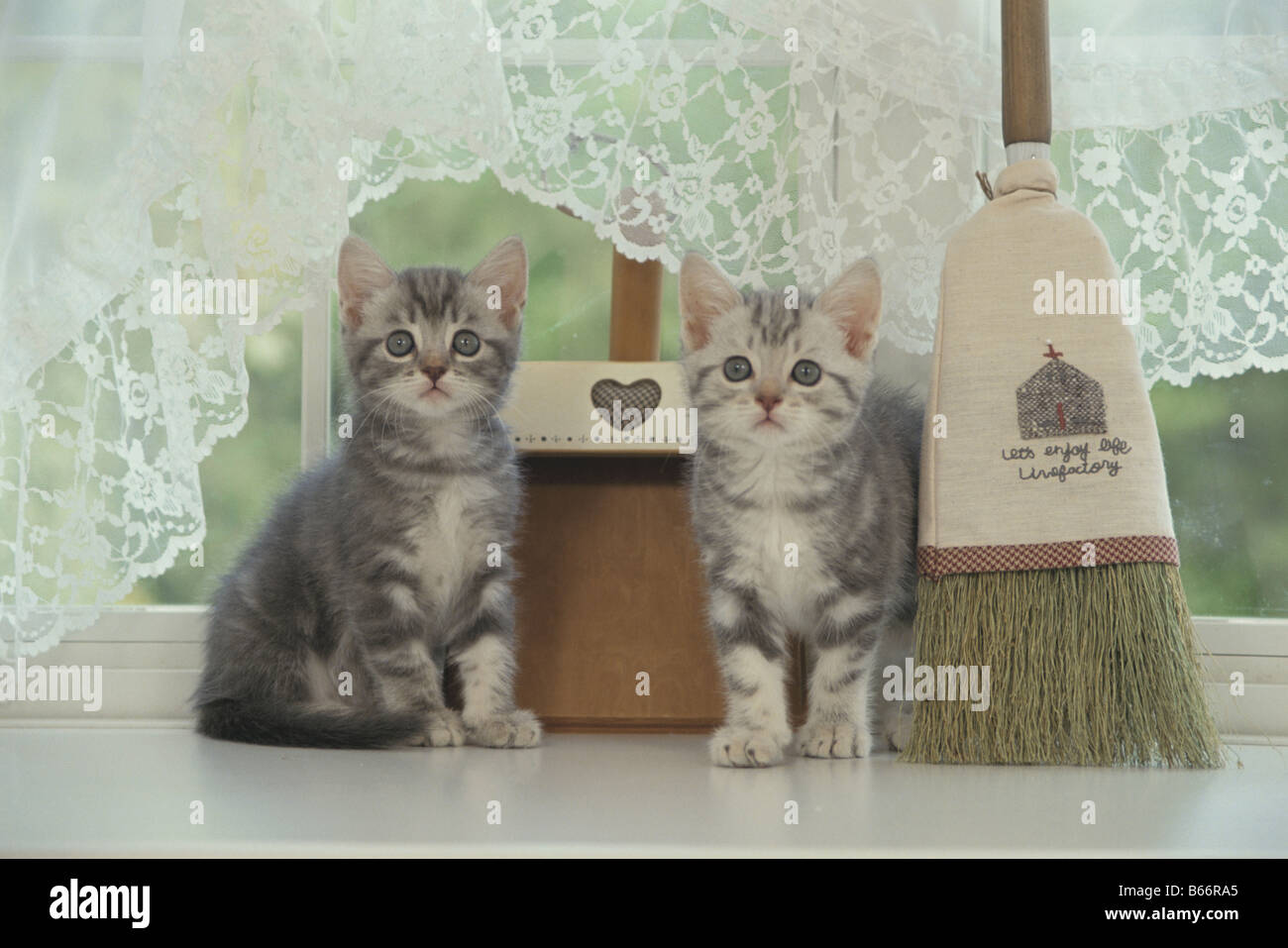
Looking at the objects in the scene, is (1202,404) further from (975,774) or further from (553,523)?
(553,523)

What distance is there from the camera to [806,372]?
1.25 metres

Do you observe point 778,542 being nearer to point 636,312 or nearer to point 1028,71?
point 636,312

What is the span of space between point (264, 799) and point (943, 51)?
109 centimetres

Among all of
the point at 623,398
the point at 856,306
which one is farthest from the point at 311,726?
the point at 856,306

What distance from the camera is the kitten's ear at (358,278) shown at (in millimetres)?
1325

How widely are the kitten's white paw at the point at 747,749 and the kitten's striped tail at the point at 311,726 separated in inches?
13.7

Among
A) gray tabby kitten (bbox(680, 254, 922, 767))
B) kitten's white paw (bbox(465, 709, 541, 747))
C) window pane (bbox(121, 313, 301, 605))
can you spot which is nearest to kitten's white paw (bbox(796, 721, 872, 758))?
gray tabby kitten (bbox(680, 254, 922, 767))

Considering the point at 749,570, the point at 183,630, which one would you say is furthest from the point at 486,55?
the point at 183,630

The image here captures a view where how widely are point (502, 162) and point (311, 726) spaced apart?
0.68 m

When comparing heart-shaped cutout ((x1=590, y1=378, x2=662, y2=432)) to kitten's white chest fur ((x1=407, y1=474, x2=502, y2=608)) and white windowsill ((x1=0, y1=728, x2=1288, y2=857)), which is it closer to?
kitten's white chest fur ((x1=407, y1=474, x2=502, y2=608))

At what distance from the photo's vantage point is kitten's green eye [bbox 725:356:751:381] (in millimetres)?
1250

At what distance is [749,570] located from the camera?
4.17 feet

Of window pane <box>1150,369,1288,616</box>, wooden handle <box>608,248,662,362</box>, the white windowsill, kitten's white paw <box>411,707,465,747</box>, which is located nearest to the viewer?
the white windowsill

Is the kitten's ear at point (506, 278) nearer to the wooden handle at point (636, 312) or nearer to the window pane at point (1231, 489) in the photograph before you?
the wooden handle at point (636, 312)
